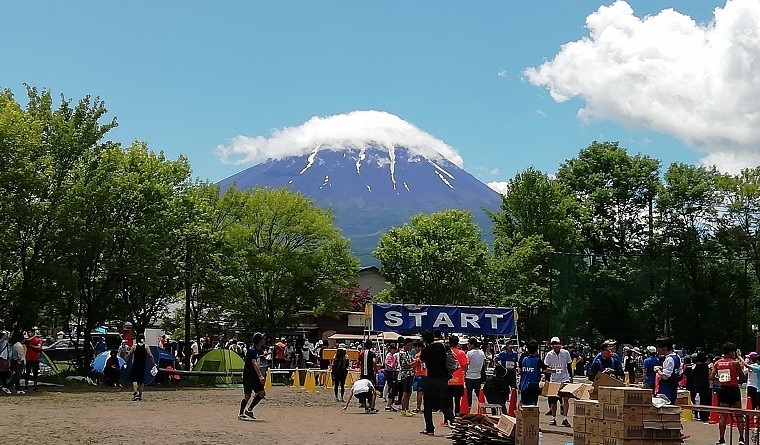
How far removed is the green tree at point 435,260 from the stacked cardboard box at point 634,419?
40.1 meters

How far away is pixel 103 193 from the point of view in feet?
93.9

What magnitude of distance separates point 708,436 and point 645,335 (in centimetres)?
2002

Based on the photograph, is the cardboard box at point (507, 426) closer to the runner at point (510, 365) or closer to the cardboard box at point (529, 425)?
the cardboard box at point (529, 425)

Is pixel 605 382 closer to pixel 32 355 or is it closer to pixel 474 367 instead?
pixel 474 367

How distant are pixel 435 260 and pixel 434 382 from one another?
3679cm

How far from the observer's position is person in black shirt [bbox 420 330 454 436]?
14453 mm

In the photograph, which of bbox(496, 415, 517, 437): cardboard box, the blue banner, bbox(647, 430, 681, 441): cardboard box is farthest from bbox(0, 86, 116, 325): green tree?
bbox(647, 430, 681, 441): cardboard box

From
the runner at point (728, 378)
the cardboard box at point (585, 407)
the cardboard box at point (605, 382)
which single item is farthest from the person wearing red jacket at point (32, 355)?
the runner at point (728, 378)

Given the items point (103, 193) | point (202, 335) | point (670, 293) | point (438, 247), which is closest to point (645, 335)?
point (670, 293)

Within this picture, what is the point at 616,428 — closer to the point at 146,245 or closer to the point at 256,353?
the point at 256,353

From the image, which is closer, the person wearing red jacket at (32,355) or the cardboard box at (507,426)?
the cardboard box at (507,426)

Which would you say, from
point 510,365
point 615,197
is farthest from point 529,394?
point 615,197

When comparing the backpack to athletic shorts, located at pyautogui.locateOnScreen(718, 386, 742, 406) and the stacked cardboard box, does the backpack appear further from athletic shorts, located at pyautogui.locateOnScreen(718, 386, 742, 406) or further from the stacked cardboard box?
athletic shorts, located at pyautogui.locateOnScreen(718, 386, 742, 406)

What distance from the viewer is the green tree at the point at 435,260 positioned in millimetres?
50875
